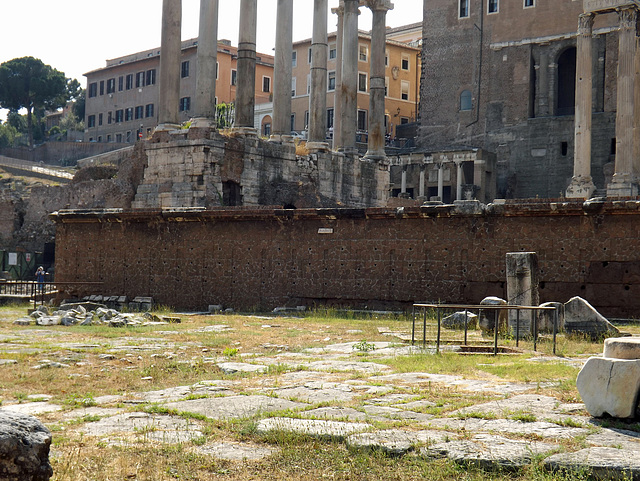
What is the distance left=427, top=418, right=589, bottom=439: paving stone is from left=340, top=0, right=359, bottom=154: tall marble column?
27.0 meters

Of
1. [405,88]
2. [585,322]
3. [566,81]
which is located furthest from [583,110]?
[405,88]

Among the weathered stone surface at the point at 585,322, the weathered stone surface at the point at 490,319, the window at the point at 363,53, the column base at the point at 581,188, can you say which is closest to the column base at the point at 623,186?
the column base at the point at 581,188

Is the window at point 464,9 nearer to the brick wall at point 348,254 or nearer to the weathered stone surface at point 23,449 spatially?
the brick wall at point 348,254

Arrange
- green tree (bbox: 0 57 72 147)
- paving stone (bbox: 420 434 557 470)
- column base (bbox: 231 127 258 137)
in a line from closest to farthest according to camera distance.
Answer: paving stone (bbox: 420 434 557 470)
column base (bbox: 231 127 258 137)
green tree (bbox: 0 57 72 147)

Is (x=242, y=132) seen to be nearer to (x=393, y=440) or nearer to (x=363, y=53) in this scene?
(x=393, y=440)

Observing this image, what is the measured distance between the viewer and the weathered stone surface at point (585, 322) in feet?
40.1

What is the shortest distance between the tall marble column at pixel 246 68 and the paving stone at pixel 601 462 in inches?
934

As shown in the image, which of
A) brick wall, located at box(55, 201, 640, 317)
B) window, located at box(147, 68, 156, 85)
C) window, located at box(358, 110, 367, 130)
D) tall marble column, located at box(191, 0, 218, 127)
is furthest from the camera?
window, located at box(147, 68, 156, 85)

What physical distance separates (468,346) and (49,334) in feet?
23.1

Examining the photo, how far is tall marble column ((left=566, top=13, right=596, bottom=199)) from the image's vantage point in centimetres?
3772

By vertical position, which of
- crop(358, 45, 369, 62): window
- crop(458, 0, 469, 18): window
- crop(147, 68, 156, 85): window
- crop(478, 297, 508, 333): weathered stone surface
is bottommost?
crop(478, 297, 508, 333): weathered stone surface

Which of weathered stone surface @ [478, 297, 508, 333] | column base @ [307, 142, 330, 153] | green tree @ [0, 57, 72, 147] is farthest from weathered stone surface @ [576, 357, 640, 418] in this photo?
green tree @ [0, 57, 72, 147]

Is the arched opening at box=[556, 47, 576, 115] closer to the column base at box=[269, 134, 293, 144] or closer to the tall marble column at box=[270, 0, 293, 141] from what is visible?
the tall marble column at box=[270, 0, 293, 141]

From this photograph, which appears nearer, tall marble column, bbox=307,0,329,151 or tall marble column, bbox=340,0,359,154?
tall marble column, bbox=307,0,329,151
